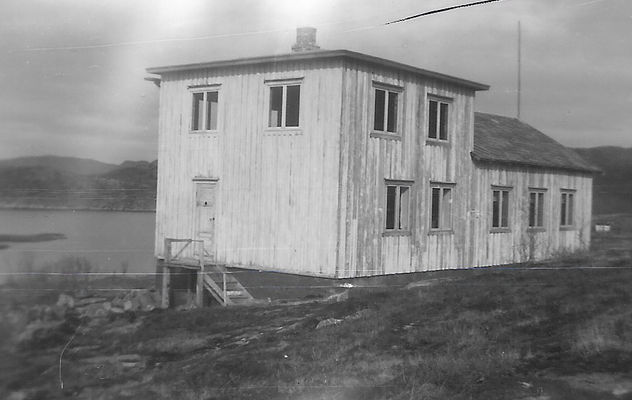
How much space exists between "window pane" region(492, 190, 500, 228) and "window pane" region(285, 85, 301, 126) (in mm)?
4873

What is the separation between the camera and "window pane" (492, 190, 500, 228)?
13.7 meters

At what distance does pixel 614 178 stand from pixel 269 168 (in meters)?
6.53

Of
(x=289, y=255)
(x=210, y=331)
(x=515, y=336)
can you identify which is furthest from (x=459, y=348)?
(x=289, y=255)

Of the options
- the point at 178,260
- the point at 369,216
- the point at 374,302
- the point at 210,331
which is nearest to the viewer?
the point at 210,331

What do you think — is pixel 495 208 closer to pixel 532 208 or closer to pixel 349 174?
pixel 532 208

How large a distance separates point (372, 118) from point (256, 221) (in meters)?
3.11

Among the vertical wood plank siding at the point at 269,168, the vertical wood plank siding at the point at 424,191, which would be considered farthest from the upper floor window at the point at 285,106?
the vertical wood plank siding at the point at 424,191

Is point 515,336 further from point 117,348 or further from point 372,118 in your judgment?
point 372,118

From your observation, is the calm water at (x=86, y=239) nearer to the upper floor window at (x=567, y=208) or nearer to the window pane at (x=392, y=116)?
the window pane at (x=392, y=116)

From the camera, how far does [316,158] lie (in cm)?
1195

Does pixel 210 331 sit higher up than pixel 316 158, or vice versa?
pixel 316 158

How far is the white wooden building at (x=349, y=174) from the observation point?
11.2 m

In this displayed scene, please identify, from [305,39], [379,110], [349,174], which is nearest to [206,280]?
[349,174]

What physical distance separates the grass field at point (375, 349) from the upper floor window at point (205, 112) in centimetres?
365
